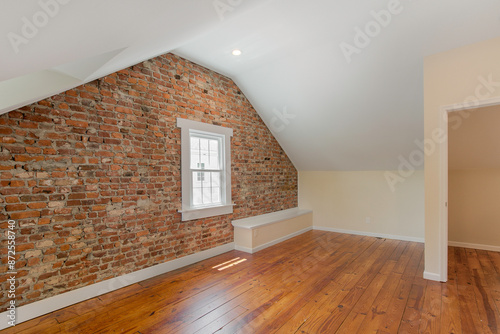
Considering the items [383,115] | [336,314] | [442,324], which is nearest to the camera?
[442,324]

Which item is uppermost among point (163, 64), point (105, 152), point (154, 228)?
point (163, 64)

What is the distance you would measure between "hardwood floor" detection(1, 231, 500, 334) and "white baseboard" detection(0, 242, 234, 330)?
0.24 ft

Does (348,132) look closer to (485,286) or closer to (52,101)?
(485,286)

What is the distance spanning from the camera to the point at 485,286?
116 inches

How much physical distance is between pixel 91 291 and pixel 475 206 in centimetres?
584

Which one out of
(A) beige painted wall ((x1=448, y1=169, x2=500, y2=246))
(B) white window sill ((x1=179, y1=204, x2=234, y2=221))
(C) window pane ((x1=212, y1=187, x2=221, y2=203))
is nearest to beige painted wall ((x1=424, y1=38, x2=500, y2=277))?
(A) beige painted wall ((x1=448, y1=169, x2=500, y2=246))

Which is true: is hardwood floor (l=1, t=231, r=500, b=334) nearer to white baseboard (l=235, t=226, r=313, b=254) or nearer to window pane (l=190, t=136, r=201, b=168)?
white baseboard (l=235, t=226, r=313, b=254)

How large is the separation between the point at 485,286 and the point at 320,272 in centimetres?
184

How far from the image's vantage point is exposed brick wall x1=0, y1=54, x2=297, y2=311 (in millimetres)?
2398

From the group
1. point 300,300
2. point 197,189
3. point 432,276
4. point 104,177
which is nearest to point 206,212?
point 197,189

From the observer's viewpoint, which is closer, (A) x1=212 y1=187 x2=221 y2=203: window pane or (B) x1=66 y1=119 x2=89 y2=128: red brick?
(B) x1=66 y1=119 x2=89 y2=128: red brick

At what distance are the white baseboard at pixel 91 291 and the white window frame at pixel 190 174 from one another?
65cm

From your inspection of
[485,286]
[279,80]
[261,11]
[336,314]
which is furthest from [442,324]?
[279,80]

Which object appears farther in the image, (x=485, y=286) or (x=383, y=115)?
(x=383, y=115)
